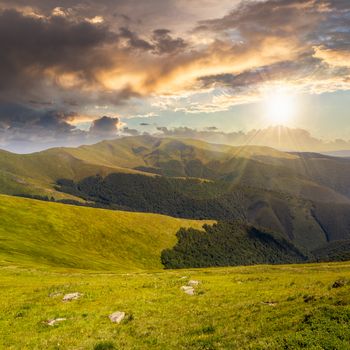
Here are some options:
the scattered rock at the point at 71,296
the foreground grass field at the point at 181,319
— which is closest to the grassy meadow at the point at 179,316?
the foreground grass field at the point at 181,319

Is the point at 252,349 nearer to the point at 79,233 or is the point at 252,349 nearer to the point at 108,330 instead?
the point at 108,330

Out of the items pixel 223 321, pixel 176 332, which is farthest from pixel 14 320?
pixel 223 321

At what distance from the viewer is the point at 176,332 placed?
22828 millimetres

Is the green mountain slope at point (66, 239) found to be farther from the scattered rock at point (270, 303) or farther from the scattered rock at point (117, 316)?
the scattered rock at point (270, 303)

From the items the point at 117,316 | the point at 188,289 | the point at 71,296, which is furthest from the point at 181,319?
the point at 71,296

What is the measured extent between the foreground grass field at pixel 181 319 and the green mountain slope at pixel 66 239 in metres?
54.8

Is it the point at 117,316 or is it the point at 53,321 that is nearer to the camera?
the point at 53,321

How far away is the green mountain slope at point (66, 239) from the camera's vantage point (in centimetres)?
10094

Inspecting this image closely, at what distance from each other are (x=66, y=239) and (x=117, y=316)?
12850 centimetres

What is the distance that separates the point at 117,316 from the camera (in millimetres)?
27656

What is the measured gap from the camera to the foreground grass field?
18516mm

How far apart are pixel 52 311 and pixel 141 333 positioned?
1121 centimetres

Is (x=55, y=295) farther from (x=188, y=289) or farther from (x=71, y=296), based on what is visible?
(x=188, y=289)

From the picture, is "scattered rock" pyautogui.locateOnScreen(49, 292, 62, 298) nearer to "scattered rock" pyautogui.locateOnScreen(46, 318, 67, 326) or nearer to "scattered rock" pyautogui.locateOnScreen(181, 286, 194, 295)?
"scattered rock" pyautogui.locateOnScreen(46, 318, 67, 326)
